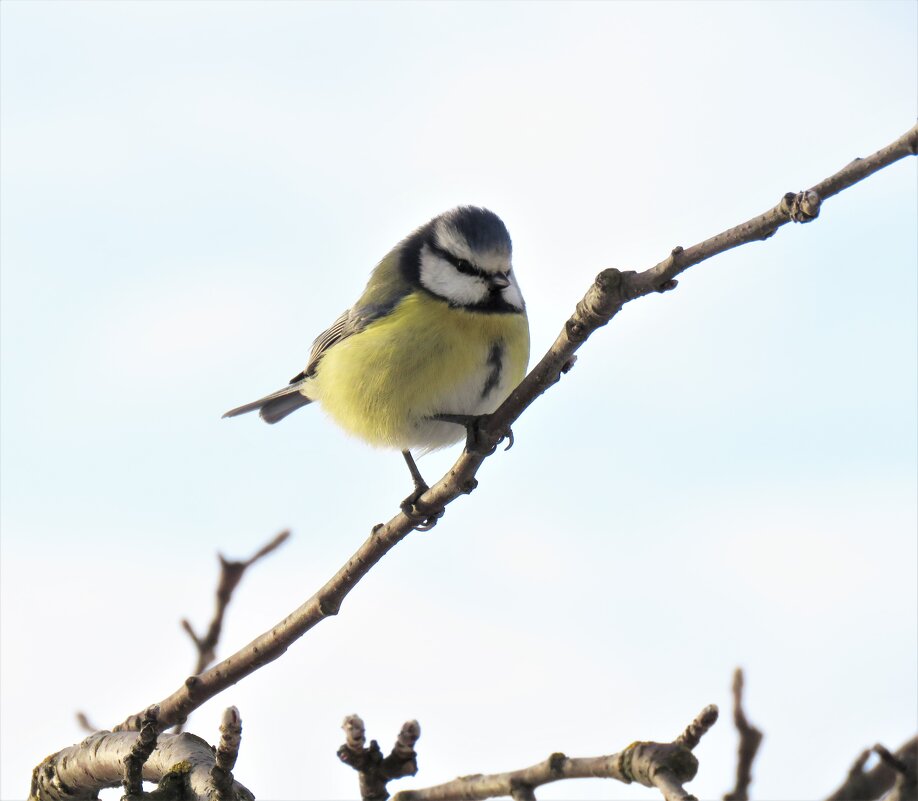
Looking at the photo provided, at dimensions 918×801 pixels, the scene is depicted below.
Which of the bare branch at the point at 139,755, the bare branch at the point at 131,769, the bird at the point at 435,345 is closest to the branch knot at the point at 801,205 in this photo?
the bare branch at the point at 131,769

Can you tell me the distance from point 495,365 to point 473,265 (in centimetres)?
51

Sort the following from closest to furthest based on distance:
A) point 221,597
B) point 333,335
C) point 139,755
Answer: point 139,755 → point 221,597 → point 333,335

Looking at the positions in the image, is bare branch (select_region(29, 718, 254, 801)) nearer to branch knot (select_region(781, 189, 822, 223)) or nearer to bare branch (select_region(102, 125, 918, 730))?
bare branch (select_region(102, 125, 918, 730))

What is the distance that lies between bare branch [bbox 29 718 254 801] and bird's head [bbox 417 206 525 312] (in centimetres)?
213

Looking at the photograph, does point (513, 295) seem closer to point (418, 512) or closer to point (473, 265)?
point (473, 265)

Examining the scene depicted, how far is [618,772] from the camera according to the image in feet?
7.29

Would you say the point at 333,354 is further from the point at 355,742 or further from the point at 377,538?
the point at 355,742

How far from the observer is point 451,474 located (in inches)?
133

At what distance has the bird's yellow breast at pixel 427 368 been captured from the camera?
4488 mm

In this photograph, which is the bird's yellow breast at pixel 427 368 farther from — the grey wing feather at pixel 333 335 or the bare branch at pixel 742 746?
the bare branch at pixel 742 746

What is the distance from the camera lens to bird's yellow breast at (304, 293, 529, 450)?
4488 millimetres

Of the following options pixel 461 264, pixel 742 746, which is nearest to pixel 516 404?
pixel 742 746

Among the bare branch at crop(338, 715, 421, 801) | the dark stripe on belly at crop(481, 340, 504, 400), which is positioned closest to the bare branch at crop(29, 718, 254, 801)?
the bare branch at crop(338, 715, 421, 801)

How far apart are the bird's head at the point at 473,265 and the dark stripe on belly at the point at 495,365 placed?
0.18 m
